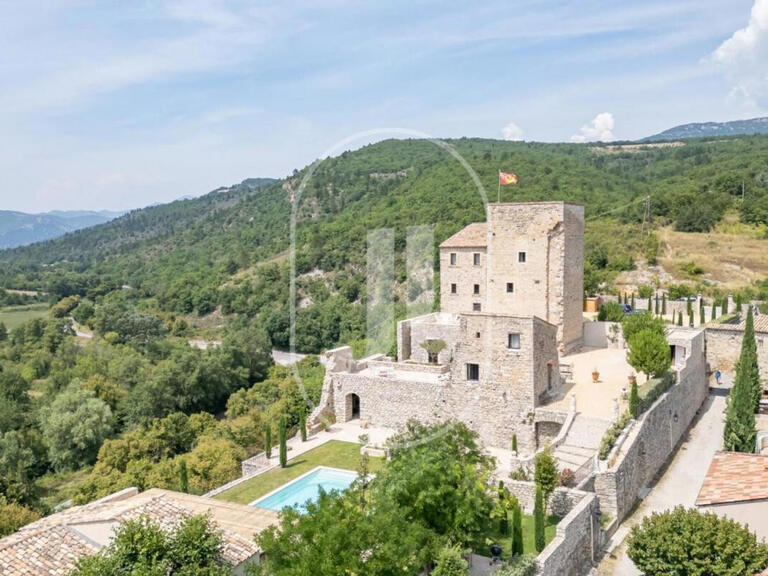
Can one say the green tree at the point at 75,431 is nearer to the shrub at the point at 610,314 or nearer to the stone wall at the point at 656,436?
the shrub at the point at 610,314

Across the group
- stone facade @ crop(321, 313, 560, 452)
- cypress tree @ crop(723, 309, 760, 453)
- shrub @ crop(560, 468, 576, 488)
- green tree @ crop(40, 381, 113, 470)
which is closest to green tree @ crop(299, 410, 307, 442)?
stone facade @ crop(321, 313, 560, 452)

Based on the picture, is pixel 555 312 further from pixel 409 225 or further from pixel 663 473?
pixel 409 225

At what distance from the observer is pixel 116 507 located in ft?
43.9

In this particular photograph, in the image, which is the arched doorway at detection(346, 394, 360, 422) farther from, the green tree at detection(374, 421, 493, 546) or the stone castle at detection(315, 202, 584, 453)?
the green tree at detection(374, 421, 493, 546)

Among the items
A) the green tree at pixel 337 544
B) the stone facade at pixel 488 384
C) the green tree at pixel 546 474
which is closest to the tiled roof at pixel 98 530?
the green tree at pixel 337 544

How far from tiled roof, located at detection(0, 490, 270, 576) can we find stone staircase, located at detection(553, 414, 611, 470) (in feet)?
30.7

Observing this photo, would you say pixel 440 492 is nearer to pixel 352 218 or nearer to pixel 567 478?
pixel 567 478

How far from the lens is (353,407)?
2623 cm

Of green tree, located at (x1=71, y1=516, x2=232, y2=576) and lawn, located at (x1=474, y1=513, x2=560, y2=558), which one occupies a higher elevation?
green tree, located at (x1=71, y1=516, x2=232, y2=576)

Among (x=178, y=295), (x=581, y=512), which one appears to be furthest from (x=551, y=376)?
(x=178, y=295)

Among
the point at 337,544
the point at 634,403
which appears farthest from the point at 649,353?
the point at 337,544

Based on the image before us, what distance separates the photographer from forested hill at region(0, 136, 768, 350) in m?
22.2

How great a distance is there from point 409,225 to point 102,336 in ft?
205

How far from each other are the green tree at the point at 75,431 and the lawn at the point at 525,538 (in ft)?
99.5
